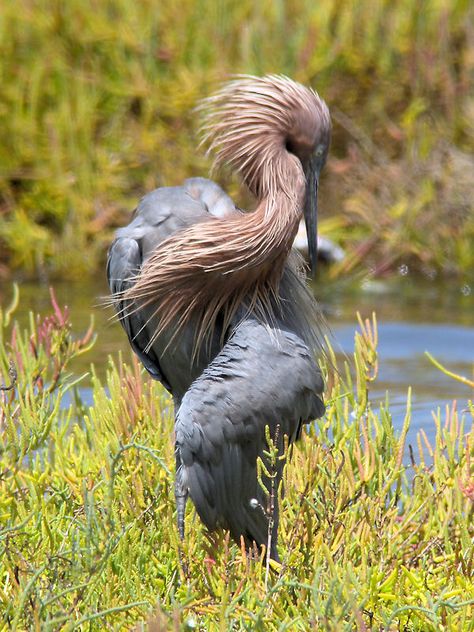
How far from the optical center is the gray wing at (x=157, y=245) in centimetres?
398

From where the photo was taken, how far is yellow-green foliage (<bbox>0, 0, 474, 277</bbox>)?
9.77 meters

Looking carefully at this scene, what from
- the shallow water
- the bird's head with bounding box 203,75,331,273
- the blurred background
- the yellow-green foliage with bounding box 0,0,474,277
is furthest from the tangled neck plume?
the yellow-green foliage with bounding box 0,0,474,277

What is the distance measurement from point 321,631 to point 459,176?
23.1ft

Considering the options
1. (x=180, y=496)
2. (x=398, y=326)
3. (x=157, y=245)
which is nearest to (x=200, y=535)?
(x=180, y=496)

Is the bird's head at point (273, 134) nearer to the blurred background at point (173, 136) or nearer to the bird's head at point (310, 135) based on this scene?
the bird's head at point (310, 135)

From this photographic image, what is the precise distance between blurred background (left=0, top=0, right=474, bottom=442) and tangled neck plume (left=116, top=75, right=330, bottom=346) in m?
5.60

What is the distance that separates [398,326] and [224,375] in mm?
5414

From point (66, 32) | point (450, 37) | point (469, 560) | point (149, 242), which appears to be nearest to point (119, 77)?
point (66, 32)

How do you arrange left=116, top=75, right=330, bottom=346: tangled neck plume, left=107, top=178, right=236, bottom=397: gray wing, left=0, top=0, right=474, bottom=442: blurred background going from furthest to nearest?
left=0, top=0, right=474, bottom=442: blurred background
left=107, top=178, right=236, bottom=397: gray wing
left=116, top=75, right=330, bottom=346: tangled neck plume

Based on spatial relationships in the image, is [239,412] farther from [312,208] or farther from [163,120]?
[163,120]

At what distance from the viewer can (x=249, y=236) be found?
3857 millimetres

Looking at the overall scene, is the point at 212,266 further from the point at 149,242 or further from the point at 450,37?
the point at 450,37

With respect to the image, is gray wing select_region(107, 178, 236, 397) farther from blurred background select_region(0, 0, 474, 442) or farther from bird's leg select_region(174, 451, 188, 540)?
blurred background select_region(0, 0, 474, 442)

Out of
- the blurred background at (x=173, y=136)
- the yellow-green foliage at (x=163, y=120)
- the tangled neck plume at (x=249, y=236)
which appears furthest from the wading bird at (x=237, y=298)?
the yellow-green foliage at (x=163, y=120)
